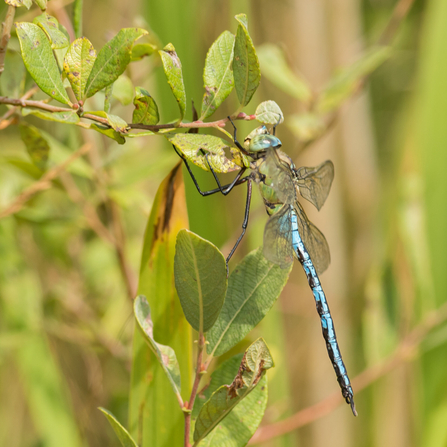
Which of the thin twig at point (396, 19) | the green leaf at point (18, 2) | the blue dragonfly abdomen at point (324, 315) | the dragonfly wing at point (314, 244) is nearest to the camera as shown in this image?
the green leaf at point (18, 2)

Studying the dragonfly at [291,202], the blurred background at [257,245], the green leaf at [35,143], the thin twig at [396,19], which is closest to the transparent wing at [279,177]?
the dragonfly at [291,202]

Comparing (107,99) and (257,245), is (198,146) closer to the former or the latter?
(107,99)

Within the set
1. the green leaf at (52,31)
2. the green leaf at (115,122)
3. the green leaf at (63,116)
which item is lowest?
the green leaf at (115,122)

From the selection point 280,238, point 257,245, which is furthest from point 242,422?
point 257,245

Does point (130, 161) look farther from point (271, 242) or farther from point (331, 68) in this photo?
point (331, 68)

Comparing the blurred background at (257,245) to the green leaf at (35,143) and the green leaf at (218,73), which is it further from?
the green leaf at (218,73)

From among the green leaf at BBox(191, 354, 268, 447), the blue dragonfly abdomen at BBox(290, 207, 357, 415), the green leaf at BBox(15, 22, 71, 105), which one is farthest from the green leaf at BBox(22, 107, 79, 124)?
the blue dragonfly abdomen at BBox(290, 207, 357, 415)

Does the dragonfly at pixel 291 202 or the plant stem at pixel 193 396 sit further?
the dragonfly at pixel 291 202
